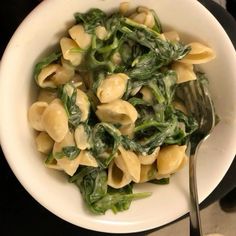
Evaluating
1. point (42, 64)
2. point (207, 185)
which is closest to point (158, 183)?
point (207, 185)

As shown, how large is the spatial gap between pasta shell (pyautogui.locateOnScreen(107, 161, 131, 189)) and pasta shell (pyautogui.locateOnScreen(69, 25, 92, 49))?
0.78 ft

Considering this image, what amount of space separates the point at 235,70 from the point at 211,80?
6 cm

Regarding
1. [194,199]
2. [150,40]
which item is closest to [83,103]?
[150,40]

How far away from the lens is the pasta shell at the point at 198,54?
97 cm

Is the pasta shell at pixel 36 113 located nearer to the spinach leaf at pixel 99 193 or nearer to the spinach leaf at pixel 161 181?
the spinach leaf at pixel 99 193

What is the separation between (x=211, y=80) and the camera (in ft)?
3.43

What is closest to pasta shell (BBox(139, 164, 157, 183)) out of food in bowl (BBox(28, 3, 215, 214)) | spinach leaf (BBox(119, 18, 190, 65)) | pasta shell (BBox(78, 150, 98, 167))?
food in bowl (BBox(28, 3, 215, 214))

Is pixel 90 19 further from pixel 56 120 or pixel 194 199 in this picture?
pixel 194 199

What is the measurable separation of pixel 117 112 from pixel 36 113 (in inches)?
5.8

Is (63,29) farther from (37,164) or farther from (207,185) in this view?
(207,185)

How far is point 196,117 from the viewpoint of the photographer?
41.5 inches

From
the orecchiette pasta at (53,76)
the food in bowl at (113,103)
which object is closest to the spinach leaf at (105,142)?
the food in bowl at (113,103)

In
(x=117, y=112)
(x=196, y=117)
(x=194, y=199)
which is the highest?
(x=117, y=112)

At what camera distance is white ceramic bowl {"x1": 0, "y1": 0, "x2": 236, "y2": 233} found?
90 centimetres
